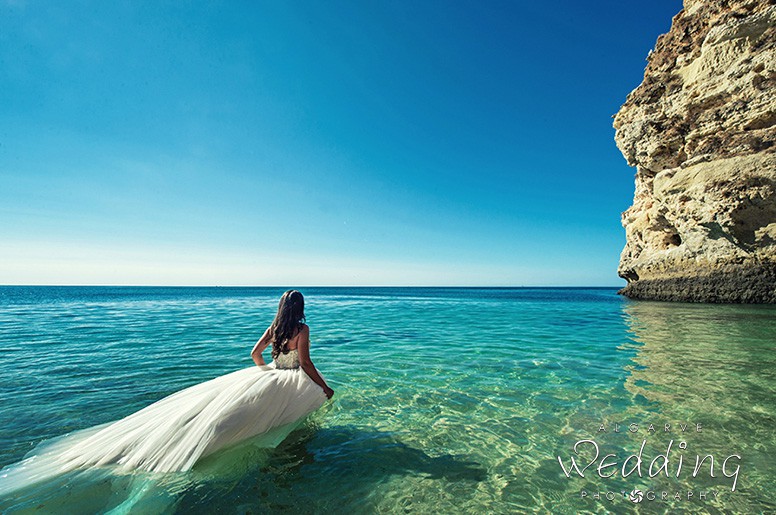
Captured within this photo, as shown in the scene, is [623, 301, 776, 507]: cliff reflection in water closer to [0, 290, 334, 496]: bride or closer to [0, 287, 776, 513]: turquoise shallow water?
[0, 287, 776, 513]: turquoise shallow water

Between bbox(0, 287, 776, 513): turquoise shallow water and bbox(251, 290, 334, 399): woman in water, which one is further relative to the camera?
bbox(251, 290, 334, 399): woman in water

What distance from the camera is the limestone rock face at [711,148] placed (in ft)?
73.9

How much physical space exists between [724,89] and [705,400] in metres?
30.2

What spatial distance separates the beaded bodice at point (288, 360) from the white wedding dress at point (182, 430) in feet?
0.63

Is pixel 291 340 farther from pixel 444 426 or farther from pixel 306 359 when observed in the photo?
pixel 444 426

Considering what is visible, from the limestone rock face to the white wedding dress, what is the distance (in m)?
32.3

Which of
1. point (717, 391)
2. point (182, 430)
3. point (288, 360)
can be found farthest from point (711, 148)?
point (182, 430)

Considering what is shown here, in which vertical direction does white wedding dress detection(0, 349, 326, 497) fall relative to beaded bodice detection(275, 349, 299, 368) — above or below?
below

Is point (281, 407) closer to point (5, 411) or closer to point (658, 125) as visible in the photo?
point (5, 411)

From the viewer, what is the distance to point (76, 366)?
832 centimetres

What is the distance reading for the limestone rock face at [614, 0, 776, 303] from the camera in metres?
22.5

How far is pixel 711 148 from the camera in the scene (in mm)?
25312

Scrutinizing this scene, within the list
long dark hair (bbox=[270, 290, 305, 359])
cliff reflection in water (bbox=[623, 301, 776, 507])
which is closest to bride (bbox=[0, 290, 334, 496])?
long dark hair (bbox=[270, 290, 305, 359])

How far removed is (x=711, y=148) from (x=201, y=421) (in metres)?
36.0
